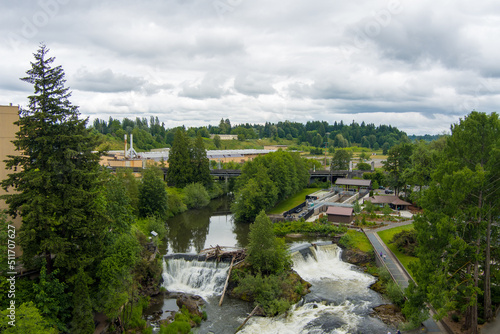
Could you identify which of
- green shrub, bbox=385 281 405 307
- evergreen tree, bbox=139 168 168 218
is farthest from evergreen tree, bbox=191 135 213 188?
green shrub, bbox=385 281 405 307

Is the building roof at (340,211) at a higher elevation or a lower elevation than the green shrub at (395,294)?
higher

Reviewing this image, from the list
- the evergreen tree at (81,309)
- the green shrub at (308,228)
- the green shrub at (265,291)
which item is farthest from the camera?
the green shrub at (308,228)

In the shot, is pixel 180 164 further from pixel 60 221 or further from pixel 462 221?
pixel 462 221

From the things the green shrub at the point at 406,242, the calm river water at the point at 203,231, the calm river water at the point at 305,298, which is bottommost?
the calm river water at the point at 203,231

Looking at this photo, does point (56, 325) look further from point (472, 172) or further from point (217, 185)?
point (217, 185)

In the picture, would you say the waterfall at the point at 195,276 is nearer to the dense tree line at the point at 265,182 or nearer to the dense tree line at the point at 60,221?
the dense tree line at the point at 60,221

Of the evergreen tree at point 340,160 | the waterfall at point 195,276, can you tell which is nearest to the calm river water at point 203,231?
the waterfall at point 195,276

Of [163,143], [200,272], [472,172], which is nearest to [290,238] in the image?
[200,272]

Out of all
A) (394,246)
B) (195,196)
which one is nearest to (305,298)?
(394,246)
